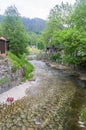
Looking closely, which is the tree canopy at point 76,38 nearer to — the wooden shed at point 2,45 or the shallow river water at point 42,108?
the wooden shed at point 2,45

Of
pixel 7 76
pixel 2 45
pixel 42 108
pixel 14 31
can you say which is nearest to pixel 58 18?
pixel 14 31

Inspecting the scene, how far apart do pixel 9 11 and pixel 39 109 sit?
36419mm

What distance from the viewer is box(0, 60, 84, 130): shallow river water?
20.6 m

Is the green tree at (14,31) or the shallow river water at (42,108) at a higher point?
the green tree at (14,31)

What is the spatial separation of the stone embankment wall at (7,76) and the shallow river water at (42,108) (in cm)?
96

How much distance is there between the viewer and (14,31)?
53.5 metres

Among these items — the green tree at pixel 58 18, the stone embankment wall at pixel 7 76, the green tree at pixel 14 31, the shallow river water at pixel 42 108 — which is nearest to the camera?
the shallow river water at pixel 42 108

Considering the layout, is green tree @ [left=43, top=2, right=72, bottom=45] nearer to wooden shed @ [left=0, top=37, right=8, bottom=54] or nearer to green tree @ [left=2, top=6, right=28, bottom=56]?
green tree @ [left=2, top=6, right=28, bottom=56]

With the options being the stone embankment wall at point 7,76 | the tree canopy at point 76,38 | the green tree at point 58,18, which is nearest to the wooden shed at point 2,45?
the stone embankment wall at point 7,76

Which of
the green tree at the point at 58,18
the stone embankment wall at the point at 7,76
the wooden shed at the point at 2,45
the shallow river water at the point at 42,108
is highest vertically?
the green tree at the point at 58,18

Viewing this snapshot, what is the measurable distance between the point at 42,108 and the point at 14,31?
3194 centimetres

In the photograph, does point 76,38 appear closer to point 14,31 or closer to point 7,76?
point 14,31

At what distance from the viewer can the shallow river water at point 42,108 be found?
20.6 metres

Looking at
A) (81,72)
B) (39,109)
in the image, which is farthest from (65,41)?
(39,109)
